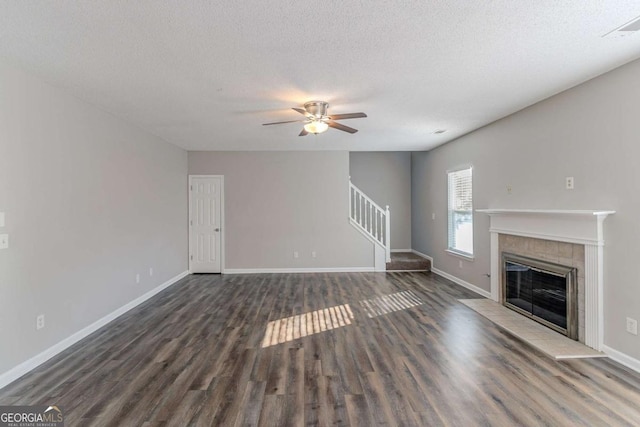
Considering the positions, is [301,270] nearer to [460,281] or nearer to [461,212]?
[460,281]

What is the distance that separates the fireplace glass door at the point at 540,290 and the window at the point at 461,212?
1.16 meters

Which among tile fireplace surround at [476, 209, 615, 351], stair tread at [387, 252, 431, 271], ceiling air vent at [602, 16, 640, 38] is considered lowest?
stair tread at [387, 252, 431, 271]

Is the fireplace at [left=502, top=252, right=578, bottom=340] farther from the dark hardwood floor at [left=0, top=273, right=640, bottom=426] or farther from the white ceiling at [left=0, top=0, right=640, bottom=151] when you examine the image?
the white ceiling at [left=0, top=0, right=640, bottom=151]

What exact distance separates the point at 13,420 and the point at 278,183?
212 inches

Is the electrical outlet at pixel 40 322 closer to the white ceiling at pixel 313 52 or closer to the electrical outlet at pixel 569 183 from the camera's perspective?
the white ceiling at pixel 313 52

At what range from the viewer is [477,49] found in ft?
8.38

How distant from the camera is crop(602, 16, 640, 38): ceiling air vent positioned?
2184mm

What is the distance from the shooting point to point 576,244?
11.0 feet

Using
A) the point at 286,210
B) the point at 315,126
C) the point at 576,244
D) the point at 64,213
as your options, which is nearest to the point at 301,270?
the point at 286,210

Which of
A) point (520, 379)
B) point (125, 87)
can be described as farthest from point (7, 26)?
point (520, 379)

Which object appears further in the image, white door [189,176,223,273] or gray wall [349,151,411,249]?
gray wall [349,151,411,249]

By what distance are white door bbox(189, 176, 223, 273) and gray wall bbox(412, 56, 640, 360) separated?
5.02 meters

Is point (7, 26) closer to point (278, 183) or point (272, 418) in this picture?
point (272, 418)

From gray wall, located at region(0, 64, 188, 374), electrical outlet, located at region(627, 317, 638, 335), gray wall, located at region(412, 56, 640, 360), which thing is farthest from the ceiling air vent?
gray wall, located at region(0, 64, 188, 374)
